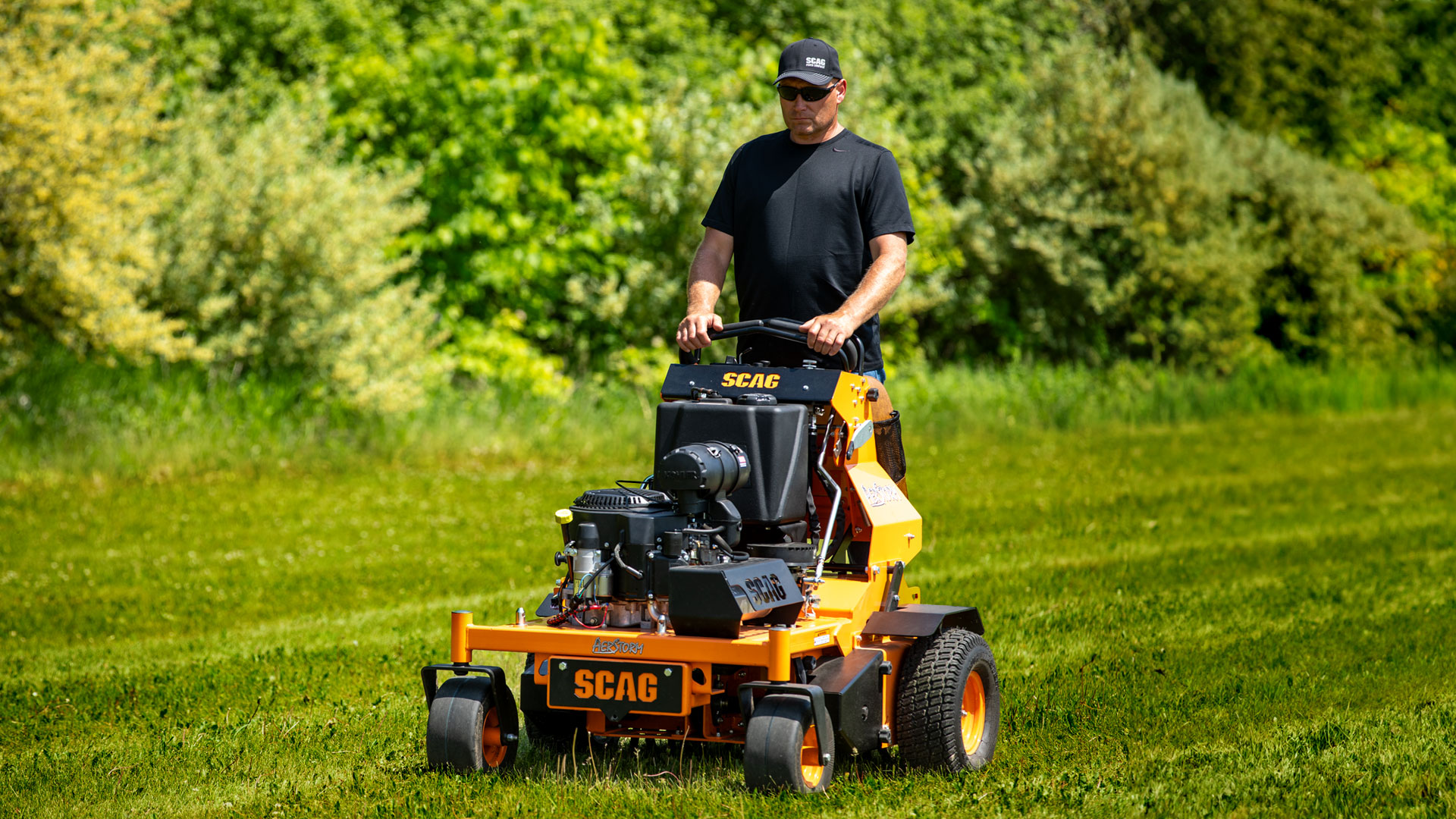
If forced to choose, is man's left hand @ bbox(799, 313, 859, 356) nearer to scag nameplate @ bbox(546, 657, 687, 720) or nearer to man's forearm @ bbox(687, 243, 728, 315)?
man's forearm @ bbox(687, 243, 728, 315)

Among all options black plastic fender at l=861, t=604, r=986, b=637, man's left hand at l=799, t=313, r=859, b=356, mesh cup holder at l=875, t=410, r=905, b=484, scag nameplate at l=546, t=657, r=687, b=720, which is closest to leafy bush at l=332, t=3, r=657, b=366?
mesh cup holder at l=875, t=410, r=905, b=484

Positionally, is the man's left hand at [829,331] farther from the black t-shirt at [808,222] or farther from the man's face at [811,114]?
the man's face at [811,114]

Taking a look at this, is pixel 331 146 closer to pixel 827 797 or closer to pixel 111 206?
pixel 111 206

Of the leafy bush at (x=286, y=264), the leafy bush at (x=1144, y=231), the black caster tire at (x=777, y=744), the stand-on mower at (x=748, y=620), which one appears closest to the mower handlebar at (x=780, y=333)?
the stand-on mower at (x=748, y=620)

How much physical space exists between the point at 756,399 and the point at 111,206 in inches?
388

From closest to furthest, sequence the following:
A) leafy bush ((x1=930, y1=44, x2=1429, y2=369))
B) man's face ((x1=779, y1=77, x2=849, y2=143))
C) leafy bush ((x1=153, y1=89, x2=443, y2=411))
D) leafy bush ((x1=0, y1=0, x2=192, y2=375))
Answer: man's face ((x1=779, y1=77, x2=849, y2=143)), leafy bush ((x1=0, y1=0, x2=192, y2=375)), leafy bush ((x1=153, y1=89, x2=443, y2=411)), leafy bush ((x1=930, y1=44, x2=1429, y2=369))

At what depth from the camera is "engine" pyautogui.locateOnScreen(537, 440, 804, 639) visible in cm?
463

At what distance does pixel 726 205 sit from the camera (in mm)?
5508

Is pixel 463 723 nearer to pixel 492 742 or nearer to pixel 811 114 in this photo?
pixel 492 742

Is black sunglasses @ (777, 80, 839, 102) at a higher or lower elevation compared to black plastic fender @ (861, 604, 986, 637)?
higher

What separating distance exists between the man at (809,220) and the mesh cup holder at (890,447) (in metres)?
0.29

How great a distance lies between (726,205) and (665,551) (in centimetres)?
143

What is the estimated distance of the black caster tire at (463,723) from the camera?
4805mm

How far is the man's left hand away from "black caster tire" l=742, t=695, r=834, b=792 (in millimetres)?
1165
